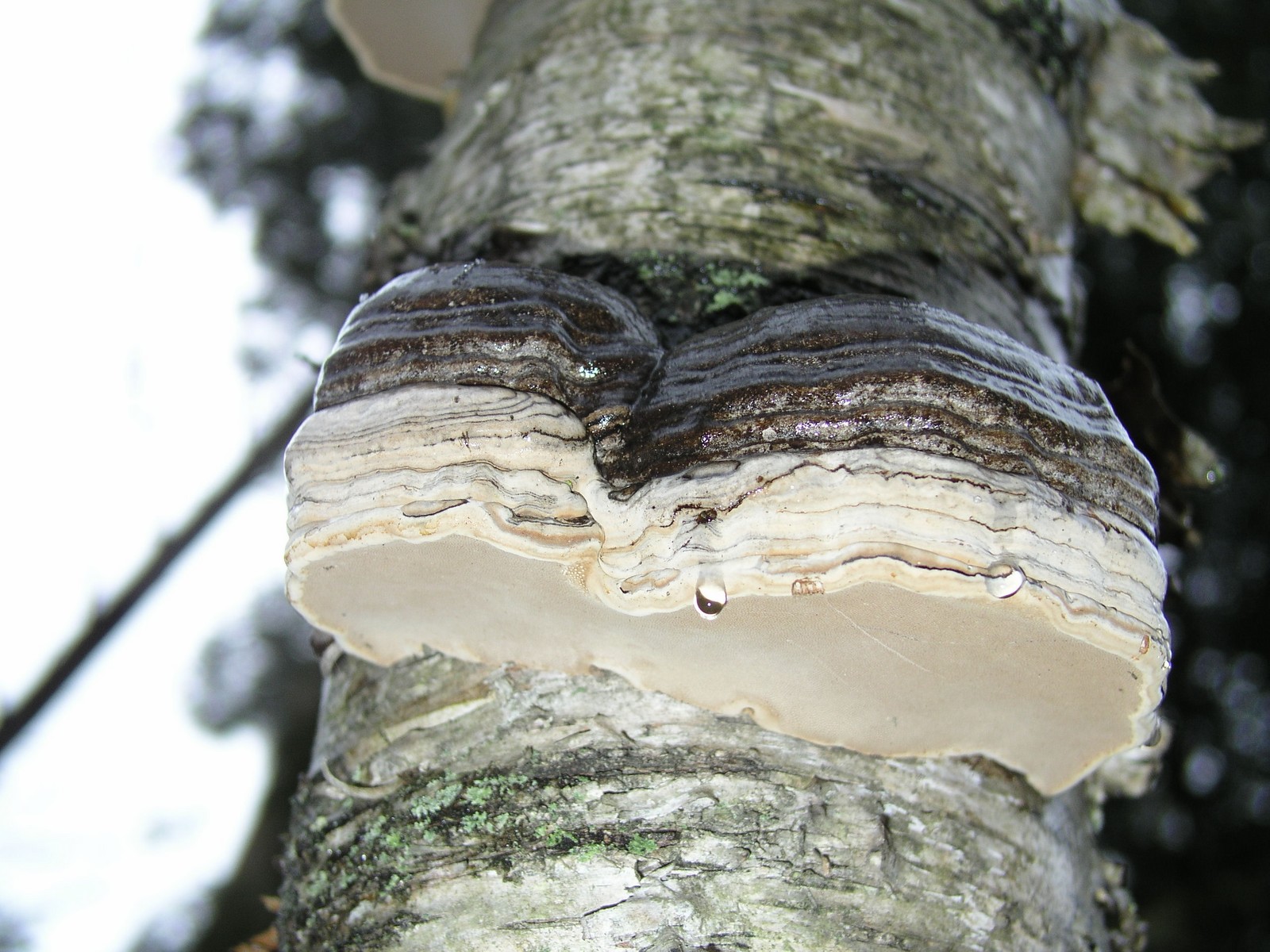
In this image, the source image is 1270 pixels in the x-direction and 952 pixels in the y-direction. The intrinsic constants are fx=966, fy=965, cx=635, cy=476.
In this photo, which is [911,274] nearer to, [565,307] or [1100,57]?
[565,307]

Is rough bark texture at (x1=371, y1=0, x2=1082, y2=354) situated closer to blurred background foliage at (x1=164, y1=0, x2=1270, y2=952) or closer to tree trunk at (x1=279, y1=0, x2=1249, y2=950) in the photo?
tree trunk at (x1=279, y1=0, x2=1249, y2=950)

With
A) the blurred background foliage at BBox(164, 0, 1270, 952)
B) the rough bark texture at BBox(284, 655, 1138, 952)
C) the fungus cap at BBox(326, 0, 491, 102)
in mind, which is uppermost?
the fungus cap at BBox(326, 0, 491, 102)

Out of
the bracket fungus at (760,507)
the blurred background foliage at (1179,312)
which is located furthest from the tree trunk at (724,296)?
the blurred background foliage at (1179,312)

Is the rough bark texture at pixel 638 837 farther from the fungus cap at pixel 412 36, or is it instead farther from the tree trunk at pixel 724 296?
the fungus cap at pixel 412 36

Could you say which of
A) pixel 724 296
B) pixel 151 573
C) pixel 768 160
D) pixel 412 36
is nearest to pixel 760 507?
pixel 724 296

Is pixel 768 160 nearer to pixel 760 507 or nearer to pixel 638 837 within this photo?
pixel 760 507

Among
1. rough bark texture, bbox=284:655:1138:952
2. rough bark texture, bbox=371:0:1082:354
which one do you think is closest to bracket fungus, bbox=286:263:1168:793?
rough bark texture, bbox=284:655:1138:952
